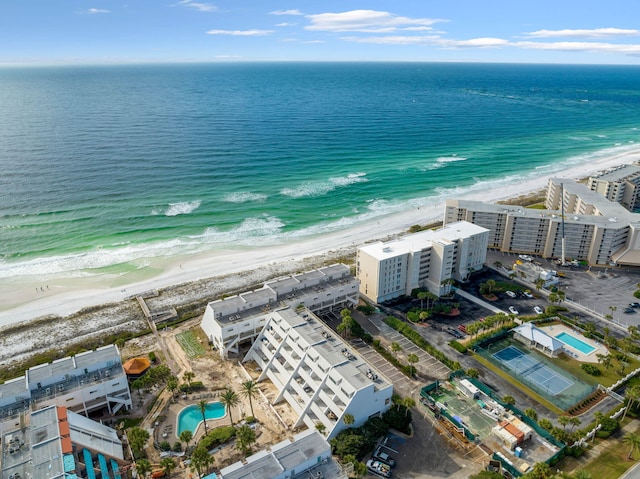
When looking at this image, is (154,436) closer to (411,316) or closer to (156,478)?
(156,478)

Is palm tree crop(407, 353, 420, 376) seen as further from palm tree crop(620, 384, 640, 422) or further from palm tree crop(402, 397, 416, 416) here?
palm tree crop(620, 384, 640, 422)

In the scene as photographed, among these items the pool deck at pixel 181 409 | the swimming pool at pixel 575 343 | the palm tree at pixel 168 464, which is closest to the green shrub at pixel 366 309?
the pool deck at pixel 181 409

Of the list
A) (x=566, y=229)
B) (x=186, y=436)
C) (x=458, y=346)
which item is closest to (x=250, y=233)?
(x=458, y=346)

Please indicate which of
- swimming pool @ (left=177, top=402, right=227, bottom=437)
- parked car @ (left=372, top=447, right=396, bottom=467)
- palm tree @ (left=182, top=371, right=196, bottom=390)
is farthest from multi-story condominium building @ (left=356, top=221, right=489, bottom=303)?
palm tree @ (left=182, top=371, right=196, bottom=390)

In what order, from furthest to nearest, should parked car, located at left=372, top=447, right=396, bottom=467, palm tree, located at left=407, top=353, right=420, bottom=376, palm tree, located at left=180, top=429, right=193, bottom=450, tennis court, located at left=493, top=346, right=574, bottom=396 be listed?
tennis court, located at left=493, top=346, right=574, bottom=396, palm tree, located at left=407, top=353, right=420, bottom=376, palm tree, located at left=180, top=429, right=193, bottom=450, parked car, located at left=372, top=447, right=396, bottom=467

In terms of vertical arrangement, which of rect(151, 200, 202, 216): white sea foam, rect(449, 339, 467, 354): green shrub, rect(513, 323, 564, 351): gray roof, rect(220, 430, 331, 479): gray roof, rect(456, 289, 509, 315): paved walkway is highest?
rect(151, 200, 202, 216): white sea foam
